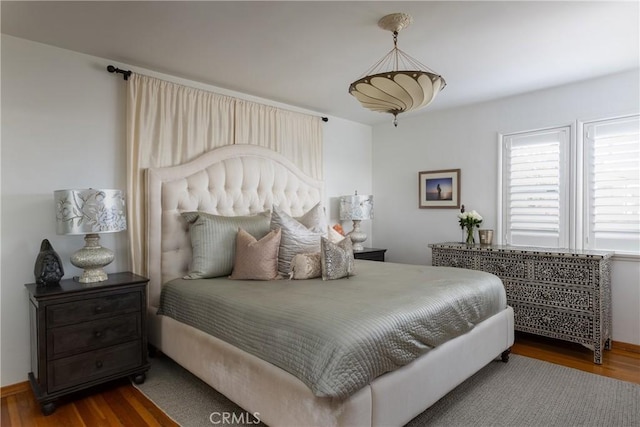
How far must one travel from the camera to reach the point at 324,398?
1622 millimetres

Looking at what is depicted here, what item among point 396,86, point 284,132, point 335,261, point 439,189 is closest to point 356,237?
point 439,189

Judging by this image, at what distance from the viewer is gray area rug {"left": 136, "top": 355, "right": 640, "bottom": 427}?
216 cm

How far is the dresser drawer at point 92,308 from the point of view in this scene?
2303mm

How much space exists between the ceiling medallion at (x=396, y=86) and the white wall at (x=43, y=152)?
2.02 meters

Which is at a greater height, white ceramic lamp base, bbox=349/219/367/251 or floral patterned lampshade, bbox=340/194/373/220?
floral patterned lampshade, bbox=340/194/373/220

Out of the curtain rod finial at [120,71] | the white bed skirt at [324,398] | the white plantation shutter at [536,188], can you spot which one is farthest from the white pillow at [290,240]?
the white plantation shutter at [536,188]

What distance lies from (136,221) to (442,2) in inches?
107

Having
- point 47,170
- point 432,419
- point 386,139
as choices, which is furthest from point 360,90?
point 386,139

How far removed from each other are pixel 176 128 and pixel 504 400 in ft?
10.8

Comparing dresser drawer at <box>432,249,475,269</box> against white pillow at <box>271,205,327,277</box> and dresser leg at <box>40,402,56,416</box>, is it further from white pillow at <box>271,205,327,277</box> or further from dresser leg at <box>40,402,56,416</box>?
dresser leg at <box>40,402,56,416</box>

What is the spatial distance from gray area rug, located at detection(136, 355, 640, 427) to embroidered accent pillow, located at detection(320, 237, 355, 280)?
106 cm

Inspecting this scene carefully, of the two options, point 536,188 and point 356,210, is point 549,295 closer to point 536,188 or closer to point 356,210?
point 536,188

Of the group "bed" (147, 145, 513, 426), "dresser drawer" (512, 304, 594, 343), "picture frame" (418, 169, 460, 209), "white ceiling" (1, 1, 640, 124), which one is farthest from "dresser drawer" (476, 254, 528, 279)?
"white ceiling" (1, 1, 640, 124)

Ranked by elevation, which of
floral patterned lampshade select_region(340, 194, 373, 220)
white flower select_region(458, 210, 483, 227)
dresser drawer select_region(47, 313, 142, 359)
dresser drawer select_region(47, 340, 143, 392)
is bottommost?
dresser drawer select_region(47, 340, 143, 392)
